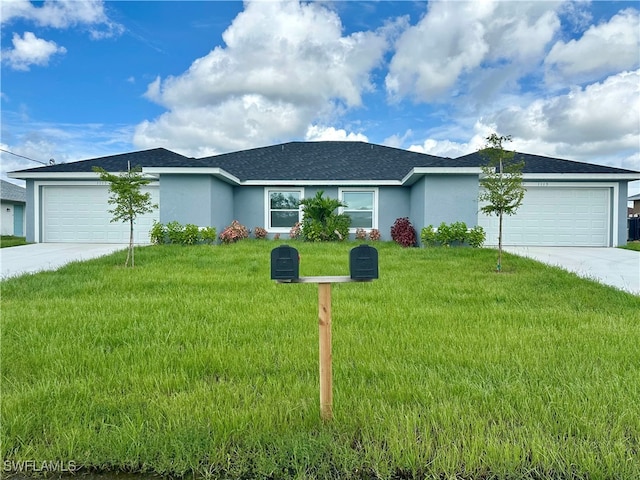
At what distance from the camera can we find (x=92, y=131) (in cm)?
1820

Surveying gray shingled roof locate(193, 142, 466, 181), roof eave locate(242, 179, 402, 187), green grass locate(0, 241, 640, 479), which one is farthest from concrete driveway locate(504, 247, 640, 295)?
gray shingled roof locate(193, 142, 466, 181)

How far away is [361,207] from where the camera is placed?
15859mm

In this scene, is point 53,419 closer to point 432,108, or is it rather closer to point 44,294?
point 44,294

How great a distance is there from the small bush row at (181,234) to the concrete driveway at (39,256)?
1869 mm

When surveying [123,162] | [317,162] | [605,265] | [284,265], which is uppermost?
[317,162]

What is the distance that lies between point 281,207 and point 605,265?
1124 cm

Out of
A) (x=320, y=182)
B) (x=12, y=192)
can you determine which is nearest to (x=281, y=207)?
(x=320, y=182)

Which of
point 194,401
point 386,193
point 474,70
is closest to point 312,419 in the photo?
point 194,401

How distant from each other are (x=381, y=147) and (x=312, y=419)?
60.7ft

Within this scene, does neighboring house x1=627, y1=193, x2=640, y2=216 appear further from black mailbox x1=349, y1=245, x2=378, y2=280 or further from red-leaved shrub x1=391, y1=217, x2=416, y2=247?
black mailbox x1=349, y1=245, x2=378, y2=280

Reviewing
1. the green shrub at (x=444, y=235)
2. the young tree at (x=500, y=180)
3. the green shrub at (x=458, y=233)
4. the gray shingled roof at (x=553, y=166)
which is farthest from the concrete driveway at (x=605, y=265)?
the gray shingled roof at (x=553, y=166)

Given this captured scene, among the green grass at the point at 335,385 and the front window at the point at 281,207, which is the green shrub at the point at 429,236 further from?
the green grass at the point at 335,385

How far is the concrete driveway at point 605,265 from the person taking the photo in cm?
729

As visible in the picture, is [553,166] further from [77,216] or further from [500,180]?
[77,216]
